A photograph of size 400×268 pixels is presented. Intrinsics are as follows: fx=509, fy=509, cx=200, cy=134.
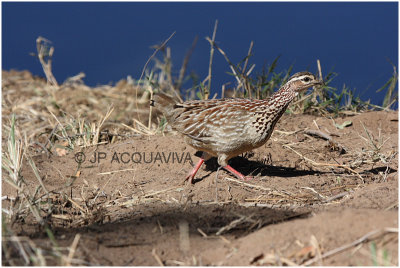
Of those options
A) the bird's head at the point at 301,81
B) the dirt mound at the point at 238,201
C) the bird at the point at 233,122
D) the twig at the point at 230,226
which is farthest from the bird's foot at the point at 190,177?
the twig at the point at 230,226

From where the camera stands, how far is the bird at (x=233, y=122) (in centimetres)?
567

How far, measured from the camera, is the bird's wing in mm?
5754

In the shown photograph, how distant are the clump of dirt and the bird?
0.96 feet

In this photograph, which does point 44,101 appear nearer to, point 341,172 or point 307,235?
point 341,172

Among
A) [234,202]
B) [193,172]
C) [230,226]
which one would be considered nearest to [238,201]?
[234,202]

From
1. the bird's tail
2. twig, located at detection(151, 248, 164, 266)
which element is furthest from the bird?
twig, located at detection(151, 248, 164, 266)

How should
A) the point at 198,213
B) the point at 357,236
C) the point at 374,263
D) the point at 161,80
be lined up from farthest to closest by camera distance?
the point at 161,80 < the point at 198,213 < the point at 357,236 < the point at 374,263

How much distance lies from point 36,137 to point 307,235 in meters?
6.22

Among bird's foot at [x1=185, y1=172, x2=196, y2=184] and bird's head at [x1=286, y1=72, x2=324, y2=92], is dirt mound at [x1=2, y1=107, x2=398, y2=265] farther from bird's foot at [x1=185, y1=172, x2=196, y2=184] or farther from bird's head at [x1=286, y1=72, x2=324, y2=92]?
bird's head at [x1=286, y1=72, x2=324, y2=92]

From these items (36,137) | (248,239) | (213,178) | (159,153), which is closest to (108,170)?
(159,153)

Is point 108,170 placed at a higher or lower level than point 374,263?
lower

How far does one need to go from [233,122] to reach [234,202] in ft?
3.84

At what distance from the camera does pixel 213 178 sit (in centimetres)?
576

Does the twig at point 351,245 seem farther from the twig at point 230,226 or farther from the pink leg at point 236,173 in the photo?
the pink leg at point 236,173
